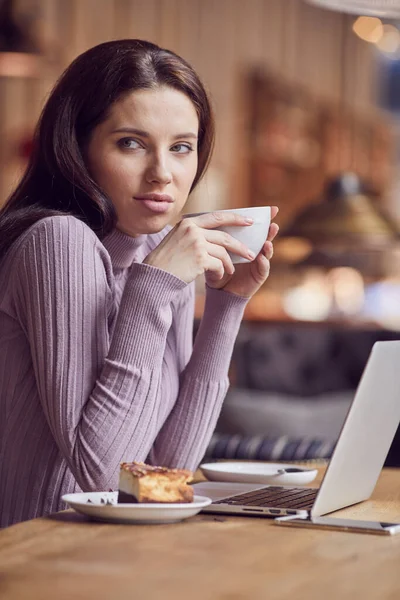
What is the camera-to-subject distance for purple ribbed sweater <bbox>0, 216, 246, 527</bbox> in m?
1.31

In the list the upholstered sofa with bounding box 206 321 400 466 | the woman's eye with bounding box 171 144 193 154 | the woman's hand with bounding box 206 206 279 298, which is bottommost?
the upholstered sofa with bounding box 206 321 400 466

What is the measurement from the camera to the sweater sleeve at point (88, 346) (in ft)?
4.28

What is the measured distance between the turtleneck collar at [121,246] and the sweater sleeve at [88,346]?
17 cm

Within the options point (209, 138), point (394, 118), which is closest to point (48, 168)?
point (209, 138)

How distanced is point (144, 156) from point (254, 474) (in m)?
0.46

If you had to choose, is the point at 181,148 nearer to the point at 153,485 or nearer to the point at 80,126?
the point at 80,126

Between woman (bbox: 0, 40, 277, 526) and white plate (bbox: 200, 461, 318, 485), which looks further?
white plate (bbox: 200, 461, 318, 485)

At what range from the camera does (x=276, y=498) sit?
127cm

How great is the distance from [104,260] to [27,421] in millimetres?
242

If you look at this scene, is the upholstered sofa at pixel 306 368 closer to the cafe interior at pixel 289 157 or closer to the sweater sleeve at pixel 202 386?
the cafe interior at pixel 289 157

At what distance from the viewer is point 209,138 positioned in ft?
5.51

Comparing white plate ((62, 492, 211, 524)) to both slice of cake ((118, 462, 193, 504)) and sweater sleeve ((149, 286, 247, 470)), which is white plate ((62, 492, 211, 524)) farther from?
sweater sleeve ((149, 286, 247, 470))

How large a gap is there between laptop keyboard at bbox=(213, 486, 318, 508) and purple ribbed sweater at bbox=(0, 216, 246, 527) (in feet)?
0.55

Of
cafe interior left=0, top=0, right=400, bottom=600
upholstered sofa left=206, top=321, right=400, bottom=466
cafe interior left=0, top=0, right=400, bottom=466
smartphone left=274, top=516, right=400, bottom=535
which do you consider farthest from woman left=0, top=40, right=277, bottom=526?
upholstered sofa left=206, top=321, right=400, bottom=466
